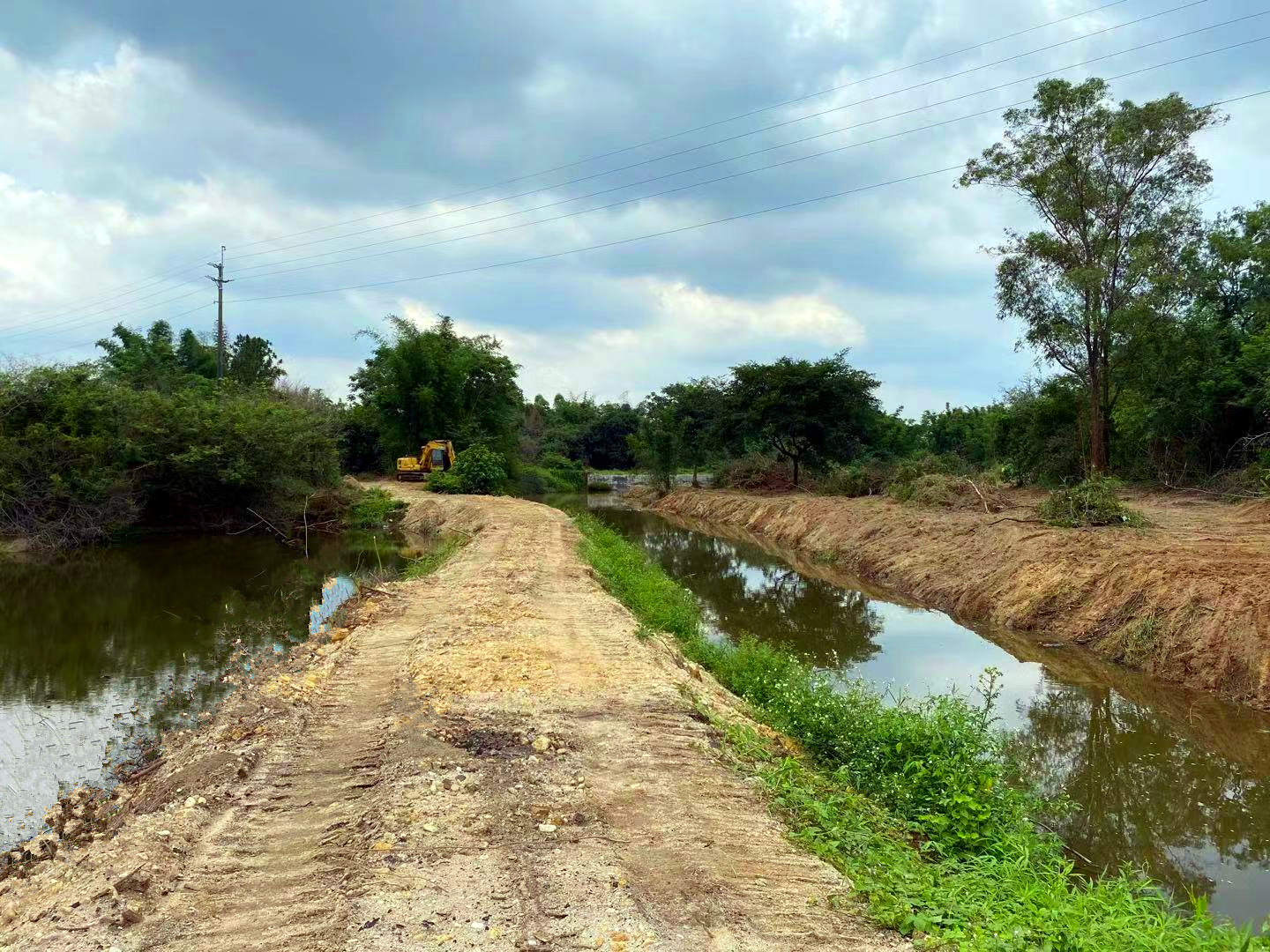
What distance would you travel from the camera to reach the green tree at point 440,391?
36938mm

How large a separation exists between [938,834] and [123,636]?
1177 cm

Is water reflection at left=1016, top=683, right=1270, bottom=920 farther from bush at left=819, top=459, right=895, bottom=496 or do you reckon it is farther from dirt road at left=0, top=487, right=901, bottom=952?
bush at left=819, top=459, right=895, bottom=496

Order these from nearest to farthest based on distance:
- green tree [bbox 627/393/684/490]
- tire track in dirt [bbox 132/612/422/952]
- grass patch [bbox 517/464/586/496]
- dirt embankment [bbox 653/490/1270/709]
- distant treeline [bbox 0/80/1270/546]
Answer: tire track in dirt [bbox 132/612/422/952] < dirt embankment [bbox 653/490/1270/709] < distant treeline [bbox 0/80/1270/546] < green tree [bbox 627/393/684/490] < grass patch [bbox 517/464/586/496]

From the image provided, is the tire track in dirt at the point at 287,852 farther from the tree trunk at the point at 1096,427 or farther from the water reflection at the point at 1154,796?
the tree trunk at the point at 1096,427

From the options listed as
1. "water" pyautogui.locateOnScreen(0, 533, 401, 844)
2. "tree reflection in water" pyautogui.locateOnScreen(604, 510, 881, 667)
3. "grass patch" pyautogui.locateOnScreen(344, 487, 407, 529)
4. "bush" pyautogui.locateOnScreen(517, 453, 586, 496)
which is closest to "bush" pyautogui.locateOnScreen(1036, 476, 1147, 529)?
"tree reflection in water" pyautogui.locateOnScreen(604, 510, 881, 667)

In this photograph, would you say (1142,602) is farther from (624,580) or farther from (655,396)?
(655,396)

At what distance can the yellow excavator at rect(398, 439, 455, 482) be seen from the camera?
35.2m

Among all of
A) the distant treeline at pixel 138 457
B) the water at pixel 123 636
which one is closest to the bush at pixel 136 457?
the distant treeline at pixel 138 457

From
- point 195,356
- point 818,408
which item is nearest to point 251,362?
point 195,356

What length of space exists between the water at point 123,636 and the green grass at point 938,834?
556cm

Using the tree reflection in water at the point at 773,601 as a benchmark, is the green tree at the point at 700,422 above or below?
above

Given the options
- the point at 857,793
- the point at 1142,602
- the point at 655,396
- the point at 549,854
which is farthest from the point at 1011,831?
the point at 655,396

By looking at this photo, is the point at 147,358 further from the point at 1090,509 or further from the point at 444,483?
the point at 1090,509

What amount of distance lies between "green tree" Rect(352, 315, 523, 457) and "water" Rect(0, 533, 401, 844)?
1584 cm
